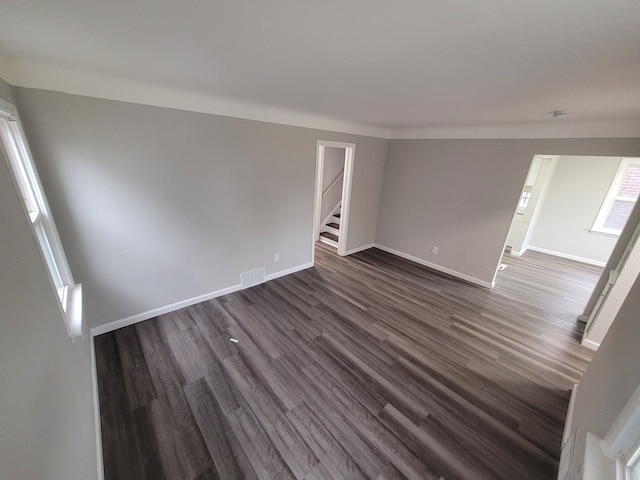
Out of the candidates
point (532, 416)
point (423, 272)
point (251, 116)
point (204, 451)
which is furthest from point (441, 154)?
point (204, 451)

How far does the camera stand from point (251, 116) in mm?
2812

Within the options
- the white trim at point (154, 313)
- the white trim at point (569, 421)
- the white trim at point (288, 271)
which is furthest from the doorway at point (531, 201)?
the white trim at point (154, 313)

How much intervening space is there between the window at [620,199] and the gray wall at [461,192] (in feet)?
9.50

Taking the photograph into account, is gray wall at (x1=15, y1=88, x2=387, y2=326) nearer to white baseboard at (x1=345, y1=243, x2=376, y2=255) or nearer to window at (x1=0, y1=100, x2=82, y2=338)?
window at (x1=0, y1=100, x2=82, y2=338)

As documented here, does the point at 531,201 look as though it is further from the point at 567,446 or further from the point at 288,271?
the point at 288,271

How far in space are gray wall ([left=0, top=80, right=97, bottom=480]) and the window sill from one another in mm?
188

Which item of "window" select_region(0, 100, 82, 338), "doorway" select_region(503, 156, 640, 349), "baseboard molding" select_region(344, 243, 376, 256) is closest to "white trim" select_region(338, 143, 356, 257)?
"baseboard molding" select_region(344, 243, 376, 256)

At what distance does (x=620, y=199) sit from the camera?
452 cm

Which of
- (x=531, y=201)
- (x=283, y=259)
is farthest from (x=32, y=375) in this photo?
(x=531, y=201)

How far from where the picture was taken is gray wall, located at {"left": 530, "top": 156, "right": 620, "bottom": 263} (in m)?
4.62

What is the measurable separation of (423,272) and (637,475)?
11.2ft

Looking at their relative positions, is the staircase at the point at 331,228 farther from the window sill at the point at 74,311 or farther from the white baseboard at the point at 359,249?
the window sill at the point at 74,311

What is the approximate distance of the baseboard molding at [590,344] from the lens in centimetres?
260

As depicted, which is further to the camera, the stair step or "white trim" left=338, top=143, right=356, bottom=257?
the stair step
